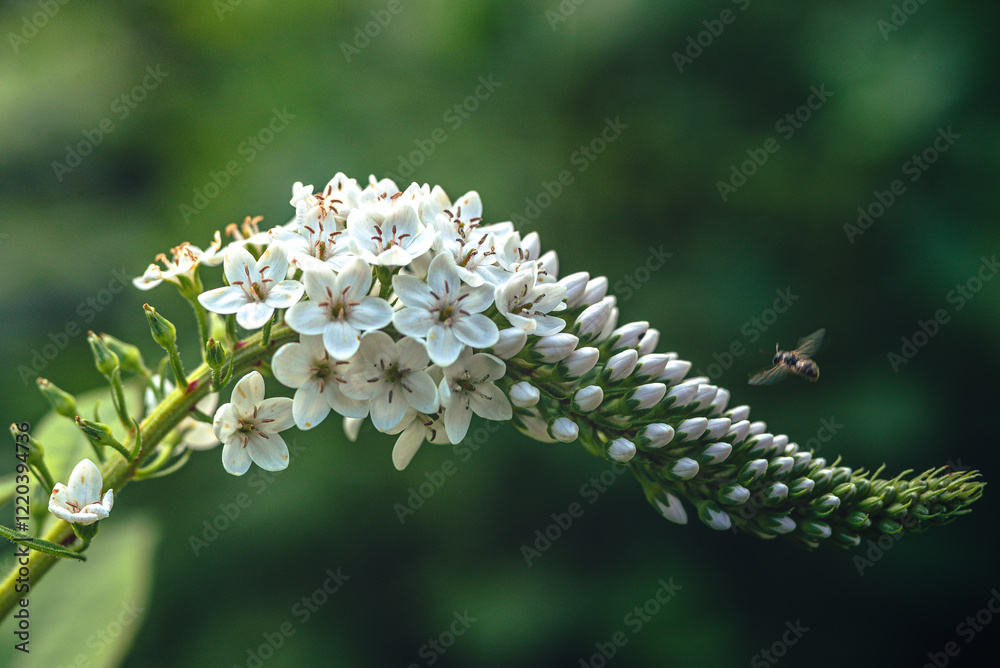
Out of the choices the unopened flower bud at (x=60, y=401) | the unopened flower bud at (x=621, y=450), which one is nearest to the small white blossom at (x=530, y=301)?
the unopened flower bud at (x=621, y=450)

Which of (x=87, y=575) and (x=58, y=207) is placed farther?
(x=58, y=207)

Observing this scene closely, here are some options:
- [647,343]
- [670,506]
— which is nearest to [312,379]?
[647,343]

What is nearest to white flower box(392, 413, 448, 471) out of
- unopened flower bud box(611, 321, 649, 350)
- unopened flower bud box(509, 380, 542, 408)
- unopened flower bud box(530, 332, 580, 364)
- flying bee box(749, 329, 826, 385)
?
unopened flower bud box(509, 380, 542, 408)

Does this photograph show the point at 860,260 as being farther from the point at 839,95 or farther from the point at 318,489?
the point at 318,489

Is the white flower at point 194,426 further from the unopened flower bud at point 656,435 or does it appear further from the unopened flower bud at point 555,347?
the unopened flower bud at point 656,435

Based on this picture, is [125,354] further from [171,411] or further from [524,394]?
[524,394]

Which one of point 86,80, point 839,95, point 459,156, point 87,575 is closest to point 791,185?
point 839,95
